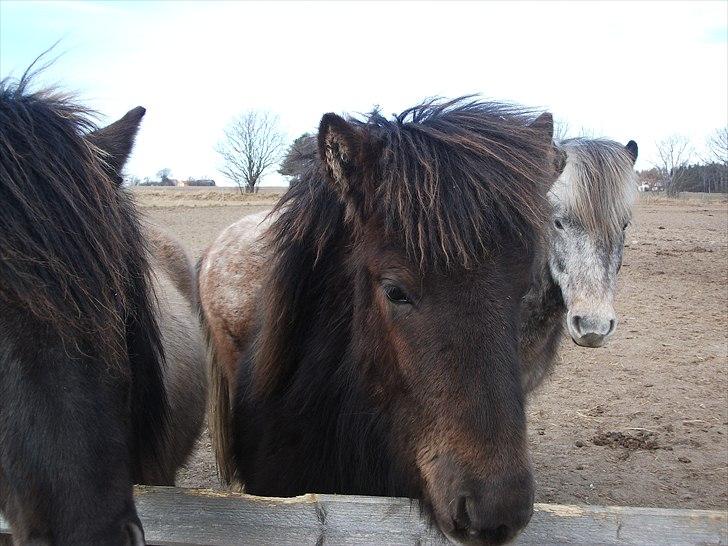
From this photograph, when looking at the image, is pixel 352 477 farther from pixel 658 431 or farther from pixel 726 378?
pixel 726 378

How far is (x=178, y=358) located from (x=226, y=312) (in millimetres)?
565

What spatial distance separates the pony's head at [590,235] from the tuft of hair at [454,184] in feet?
5.91

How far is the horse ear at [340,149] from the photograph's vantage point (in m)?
2.28

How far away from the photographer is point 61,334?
5.98 feet

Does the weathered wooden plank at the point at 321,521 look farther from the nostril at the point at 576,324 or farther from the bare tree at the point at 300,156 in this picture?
the nostril at the point at 576,324

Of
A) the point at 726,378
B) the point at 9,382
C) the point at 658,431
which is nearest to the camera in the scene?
the point at 9,382

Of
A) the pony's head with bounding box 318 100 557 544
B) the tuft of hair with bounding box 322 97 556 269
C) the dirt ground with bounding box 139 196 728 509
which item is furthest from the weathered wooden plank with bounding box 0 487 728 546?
the dirt ground with bounding box 139 196 728 509

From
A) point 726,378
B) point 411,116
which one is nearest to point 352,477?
point 411,116

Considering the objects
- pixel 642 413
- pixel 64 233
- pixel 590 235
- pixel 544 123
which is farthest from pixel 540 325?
pixel 64 233

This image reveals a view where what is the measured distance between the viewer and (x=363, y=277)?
2.43 meters

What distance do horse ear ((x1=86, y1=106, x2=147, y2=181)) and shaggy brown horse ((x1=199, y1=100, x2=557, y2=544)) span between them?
73 centimetres

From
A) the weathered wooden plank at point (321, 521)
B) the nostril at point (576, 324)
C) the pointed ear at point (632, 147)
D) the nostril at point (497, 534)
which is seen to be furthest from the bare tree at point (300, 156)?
the pointed ear at point (632, 147)

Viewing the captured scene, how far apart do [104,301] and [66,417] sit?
0.35 m

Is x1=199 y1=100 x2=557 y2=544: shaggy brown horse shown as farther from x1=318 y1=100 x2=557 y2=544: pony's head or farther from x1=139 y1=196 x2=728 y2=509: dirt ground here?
x1=139 y1=196 x2=728 y2=509: dirt ground
